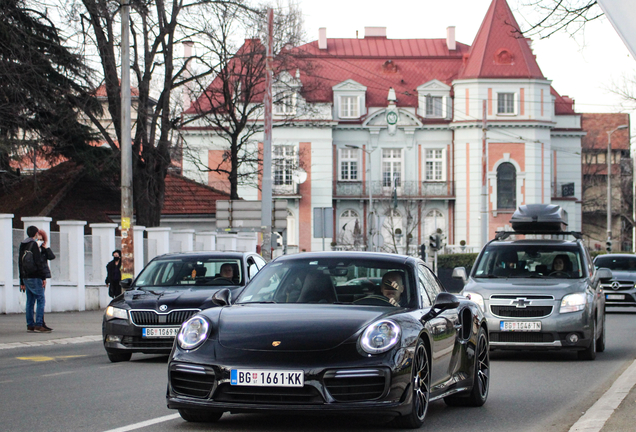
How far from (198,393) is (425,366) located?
1.73 metres

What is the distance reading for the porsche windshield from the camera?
814cm

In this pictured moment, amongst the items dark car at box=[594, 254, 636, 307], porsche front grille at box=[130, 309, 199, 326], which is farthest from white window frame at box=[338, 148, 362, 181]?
porsche front grille at box=[130, 309, 199, 326]

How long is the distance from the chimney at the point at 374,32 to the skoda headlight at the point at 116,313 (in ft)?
236

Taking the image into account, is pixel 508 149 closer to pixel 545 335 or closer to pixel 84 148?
pixel 84 148

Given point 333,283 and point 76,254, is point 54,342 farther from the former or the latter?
point 76,254

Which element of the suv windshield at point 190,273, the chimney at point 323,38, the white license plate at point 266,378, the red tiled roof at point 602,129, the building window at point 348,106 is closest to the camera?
the white license plate at point 266,378

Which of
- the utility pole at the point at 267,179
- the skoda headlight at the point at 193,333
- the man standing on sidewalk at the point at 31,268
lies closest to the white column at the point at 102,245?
the utility pole at the point at 267,179

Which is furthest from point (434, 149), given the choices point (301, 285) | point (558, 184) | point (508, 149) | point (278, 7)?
point (301, 285)

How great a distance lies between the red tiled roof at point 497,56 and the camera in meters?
77.4

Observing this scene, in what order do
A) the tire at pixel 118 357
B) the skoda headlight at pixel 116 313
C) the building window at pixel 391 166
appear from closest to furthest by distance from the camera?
the skoda headlight at pixel 116 313 → the tire at pixel 118 357 → the building window at pixel 391 166

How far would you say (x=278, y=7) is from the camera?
39.9m

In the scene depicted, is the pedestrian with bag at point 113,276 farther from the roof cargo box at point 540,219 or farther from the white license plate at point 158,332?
the white license plate at point 158,332

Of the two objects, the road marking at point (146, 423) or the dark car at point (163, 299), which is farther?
the dark car at point (163, 299)

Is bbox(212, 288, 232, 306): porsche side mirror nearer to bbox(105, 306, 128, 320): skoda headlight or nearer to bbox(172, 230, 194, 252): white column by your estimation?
bbox(105, 306, 128, 320): skoda headlight
